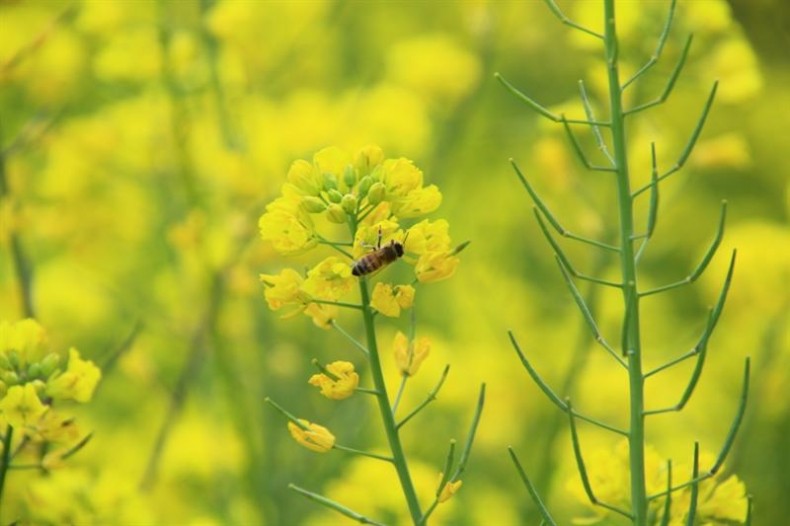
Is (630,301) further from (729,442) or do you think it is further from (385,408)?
(385,408)

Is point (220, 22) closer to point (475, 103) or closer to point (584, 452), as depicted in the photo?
point (475, 103)

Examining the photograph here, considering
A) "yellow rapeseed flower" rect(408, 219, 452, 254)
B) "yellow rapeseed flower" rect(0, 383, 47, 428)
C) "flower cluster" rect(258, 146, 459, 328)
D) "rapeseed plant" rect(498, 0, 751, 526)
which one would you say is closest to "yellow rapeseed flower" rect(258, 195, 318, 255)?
"flower cluster" rect(258, 146, 459, 328)

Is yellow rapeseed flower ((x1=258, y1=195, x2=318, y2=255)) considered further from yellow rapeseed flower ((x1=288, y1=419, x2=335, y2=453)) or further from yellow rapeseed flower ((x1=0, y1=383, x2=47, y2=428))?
yellow rapeseed flower ((x1=0, y1=383, x2=47, y2=428))

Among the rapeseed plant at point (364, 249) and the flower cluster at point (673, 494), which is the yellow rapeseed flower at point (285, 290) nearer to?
the rapeseed plant at point (364, 249)

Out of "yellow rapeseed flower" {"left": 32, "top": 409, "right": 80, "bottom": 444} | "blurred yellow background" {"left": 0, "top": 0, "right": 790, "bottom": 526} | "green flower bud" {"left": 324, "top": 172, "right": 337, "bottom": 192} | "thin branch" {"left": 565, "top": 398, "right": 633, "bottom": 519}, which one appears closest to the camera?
"thin branch" {"left": 565, "top": 398, "right": 633, "bottom": 519}

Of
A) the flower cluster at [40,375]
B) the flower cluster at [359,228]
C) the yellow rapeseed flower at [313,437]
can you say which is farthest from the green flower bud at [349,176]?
the flower cluster at [40,375]
